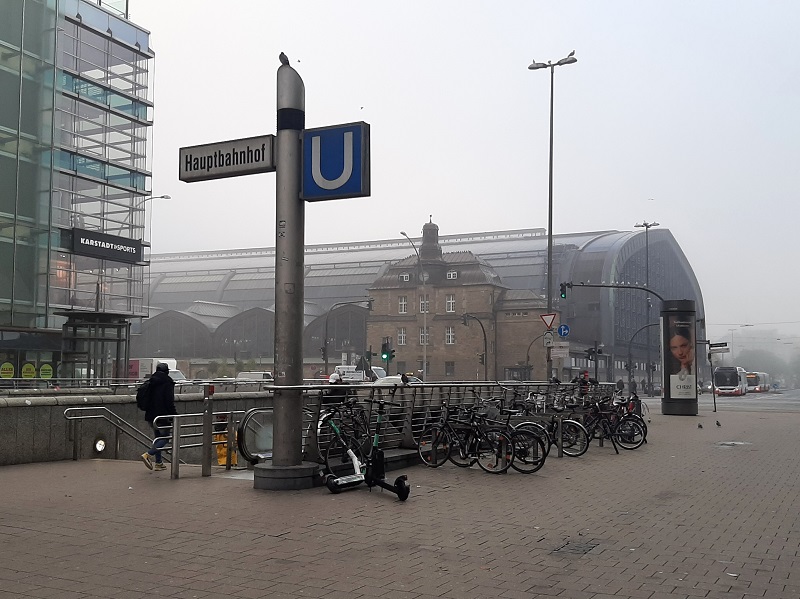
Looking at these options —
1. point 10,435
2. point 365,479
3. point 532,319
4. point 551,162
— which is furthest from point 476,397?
point 532,319

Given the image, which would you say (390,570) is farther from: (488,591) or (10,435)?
(10,435)

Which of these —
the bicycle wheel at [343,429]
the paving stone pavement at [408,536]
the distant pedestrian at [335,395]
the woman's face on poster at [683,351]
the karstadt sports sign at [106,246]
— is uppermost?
the karstadt sports sign at [106,246]

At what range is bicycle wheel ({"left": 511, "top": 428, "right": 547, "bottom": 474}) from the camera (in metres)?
13.0

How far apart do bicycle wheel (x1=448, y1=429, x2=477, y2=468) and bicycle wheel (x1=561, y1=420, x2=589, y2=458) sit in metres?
2.91

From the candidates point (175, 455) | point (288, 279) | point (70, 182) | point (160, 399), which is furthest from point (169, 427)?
point (70, 182)

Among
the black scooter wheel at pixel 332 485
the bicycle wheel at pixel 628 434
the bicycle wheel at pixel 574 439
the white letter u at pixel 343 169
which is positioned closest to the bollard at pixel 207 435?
the black scooter wheel at pixel 332 485

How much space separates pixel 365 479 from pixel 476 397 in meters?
6.39

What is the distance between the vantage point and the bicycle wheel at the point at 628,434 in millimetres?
17453

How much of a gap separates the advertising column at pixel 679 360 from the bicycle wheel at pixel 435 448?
20.5 metres

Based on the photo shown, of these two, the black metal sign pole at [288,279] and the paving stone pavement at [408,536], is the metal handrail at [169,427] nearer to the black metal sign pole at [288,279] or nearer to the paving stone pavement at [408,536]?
the paving stone pavement at [408,536]

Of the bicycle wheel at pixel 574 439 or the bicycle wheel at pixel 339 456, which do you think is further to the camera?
the bicycle wheel at pixel 574 439

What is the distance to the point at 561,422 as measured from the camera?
1577 centimetres

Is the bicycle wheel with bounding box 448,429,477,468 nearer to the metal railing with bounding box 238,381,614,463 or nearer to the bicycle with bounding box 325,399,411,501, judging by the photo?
the metal railing with bounding box 238,381,614,463

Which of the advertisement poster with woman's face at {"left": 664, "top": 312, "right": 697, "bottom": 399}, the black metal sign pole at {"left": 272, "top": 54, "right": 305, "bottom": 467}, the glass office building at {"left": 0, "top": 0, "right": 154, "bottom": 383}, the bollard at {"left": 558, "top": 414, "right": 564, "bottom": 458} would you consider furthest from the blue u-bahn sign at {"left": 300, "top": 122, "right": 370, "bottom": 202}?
the advertisement poster with woman's face at {"left": 664, "top": 312, "right": 697, "bottom": 399}
